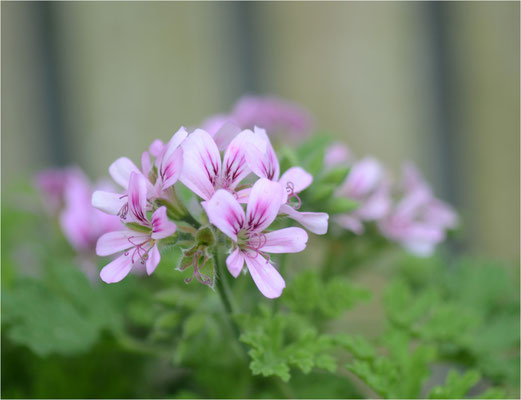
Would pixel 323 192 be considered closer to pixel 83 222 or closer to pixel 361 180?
pixel 361 180

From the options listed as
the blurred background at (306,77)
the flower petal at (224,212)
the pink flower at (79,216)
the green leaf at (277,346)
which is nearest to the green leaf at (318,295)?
the green leaf at (277,346)

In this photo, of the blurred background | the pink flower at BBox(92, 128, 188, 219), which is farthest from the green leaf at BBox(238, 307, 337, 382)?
the blurred background

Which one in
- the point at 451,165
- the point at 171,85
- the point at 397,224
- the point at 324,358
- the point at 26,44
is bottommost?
the point at 324,358

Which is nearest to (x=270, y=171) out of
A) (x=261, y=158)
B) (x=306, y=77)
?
(x=261, y=158)

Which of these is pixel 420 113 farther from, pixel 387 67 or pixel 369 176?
pixel 369 176

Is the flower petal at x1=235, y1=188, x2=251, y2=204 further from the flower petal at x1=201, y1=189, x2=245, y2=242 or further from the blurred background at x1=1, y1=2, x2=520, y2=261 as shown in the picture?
the blurred background at x1=1, y1=2, x2=520, y2=261

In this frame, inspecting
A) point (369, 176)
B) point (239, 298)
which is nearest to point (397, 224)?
point (369, 176)
